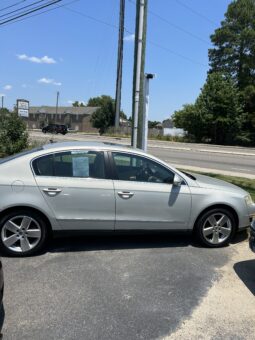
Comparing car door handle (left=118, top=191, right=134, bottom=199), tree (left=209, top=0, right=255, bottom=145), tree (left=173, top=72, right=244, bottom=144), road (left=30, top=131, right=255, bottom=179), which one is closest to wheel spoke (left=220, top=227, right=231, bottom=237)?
car door handle (left=118, top=191, right=134, bottom=199)

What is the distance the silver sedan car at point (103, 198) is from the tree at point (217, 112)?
39981 mm

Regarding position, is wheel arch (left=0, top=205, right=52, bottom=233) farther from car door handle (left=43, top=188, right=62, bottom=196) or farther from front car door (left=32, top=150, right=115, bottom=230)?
car door handle (left=43, top=188, right=62, bottom=196)

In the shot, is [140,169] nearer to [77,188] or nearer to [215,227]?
[77,188]

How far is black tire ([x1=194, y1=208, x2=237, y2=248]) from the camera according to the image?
5746 mm

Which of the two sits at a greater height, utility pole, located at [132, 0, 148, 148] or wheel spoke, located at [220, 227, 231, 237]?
utility pole, located at [132, 0, 148, 148]

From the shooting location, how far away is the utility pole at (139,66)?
33.0ft

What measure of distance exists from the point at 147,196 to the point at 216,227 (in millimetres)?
1119

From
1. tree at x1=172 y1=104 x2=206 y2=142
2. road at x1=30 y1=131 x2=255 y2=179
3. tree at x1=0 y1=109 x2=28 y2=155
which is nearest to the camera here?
tree at x1=0 y1=109 x2=28 y2=155

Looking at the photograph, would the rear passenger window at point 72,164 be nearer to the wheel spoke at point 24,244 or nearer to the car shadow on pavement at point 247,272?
the wheel spoke at point 24,244

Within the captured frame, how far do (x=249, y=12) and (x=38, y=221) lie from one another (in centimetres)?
5280

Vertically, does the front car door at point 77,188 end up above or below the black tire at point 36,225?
above

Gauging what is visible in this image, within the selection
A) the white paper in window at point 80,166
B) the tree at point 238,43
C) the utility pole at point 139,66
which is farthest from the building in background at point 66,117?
the white paper in window at point 80,166

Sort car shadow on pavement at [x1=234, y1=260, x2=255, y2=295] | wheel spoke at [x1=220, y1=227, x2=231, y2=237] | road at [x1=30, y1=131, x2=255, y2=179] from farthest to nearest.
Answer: road at [x1=30, y1=131, x2=255, y2=179] < wheel spoke at [x1=220, y1=227, x2=231, y2=237] < car shadow on pavement at [x1=234, y1=260, x2=255, y2=295]

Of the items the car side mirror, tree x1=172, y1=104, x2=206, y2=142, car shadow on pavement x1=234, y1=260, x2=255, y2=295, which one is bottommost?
car shadow on pavement x1=234, y1=260, x2=255, y2=295
